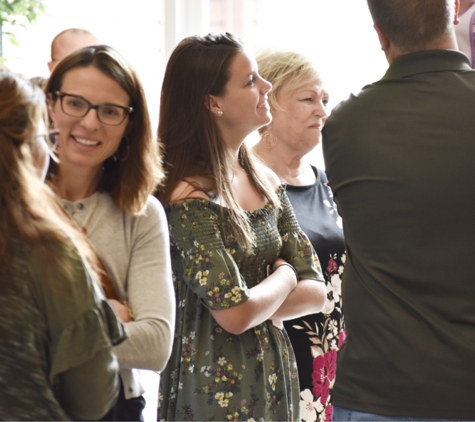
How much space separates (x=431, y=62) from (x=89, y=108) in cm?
76

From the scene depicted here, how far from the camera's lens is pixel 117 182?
1671 millimetres

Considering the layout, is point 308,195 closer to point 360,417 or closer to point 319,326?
point 319,326

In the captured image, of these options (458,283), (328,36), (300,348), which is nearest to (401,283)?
(458,283)

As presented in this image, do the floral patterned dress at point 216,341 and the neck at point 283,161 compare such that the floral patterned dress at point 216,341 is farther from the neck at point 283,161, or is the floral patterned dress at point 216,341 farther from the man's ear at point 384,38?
the man's ear at point 384,38

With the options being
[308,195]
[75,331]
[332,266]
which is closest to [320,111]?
[308,195]

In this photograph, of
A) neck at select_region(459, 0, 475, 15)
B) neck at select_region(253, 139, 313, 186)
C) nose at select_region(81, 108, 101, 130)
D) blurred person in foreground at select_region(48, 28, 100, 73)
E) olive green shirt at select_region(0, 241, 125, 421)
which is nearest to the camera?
olive green shirt at select_region(0, 241, 125, 421)

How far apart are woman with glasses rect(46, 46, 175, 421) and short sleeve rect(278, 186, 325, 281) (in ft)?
1.82

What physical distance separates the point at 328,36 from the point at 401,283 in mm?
2216

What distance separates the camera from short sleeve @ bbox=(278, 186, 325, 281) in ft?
6.89

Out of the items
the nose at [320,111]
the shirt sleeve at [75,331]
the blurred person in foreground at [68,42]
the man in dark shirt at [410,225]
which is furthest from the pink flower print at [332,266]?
the shirt sleeve at [75,331]

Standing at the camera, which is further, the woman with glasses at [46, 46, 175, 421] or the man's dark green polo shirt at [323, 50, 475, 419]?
the woman with glasses at [46, 46, 175, 421]

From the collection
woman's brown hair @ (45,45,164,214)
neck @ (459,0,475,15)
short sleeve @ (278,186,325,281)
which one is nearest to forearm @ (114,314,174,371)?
woman's brown hair @ (45,45,164,214)

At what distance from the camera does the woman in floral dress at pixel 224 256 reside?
6.16 feet

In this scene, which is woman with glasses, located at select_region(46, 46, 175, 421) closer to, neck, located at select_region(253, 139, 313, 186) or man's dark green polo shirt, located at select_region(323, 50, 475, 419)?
man's dark green polo shirt, located at select_region(323, 50, 475, 419)
